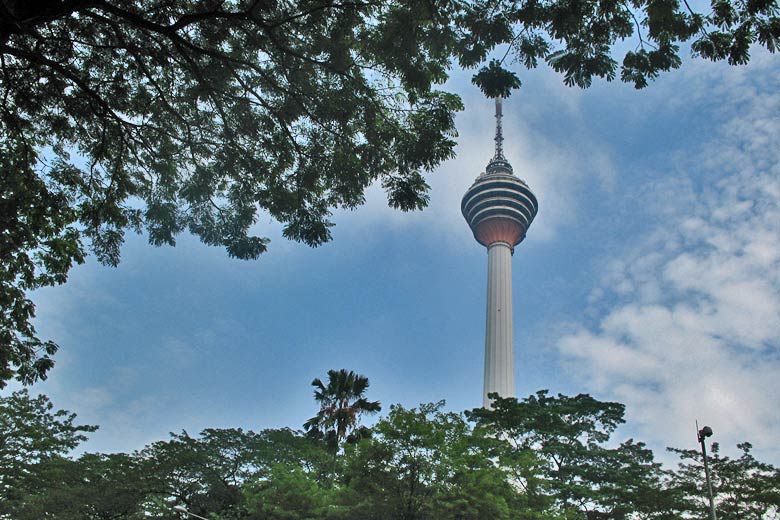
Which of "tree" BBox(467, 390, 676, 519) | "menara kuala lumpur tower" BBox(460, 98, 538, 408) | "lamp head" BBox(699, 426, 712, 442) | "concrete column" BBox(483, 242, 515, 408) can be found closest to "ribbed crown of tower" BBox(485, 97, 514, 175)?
"menara kuala lumpur tower" BBox(460, 98, 538, 408)

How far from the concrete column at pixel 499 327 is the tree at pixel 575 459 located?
35.1m

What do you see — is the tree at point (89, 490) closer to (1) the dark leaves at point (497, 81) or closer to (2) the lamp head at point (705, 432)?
(2) the lamp head at point (705, 432)

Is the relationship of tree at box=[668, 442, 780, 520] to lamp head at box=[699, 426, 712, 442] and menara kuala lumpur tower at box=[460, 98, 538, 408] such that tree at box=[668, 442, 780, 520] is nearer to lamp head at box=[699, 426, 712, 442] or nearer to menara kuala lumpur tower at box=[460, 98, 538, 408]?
lamp head at box=[699, 426, 712, 442]

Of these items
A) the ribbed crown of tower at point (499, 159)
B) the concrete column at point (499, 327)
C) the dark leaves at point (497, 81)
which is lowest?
the dark leaves at point (497, 81)

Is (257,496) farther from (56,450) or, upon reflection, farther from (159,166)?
(159,166)

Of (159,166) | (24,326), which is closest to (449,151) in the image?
(159,166)

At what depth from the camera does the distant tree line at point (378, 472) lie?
18016 millimetres

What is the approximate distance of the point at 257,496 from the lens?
66.9ft

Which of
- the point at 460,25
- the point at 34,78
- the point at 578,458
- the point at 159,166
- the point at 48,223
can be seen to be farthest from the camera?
the point at 578,458

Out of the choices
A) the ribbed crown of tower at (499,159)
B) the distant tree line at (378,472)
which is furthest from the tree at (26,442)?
the ribbed crown of tower at (499,159)

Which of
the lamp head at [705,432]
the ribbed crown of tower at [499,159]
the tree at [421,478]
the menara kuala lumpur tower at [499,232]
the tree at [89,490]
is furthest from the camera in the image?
the ribbed crown of tower at [499,159]

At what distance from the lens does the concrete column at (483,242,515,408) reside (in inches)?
2456

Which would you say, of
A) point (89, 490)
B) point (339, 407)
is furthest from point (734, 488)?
point (89, 490)

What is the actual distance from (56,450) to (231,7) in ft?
75.2
